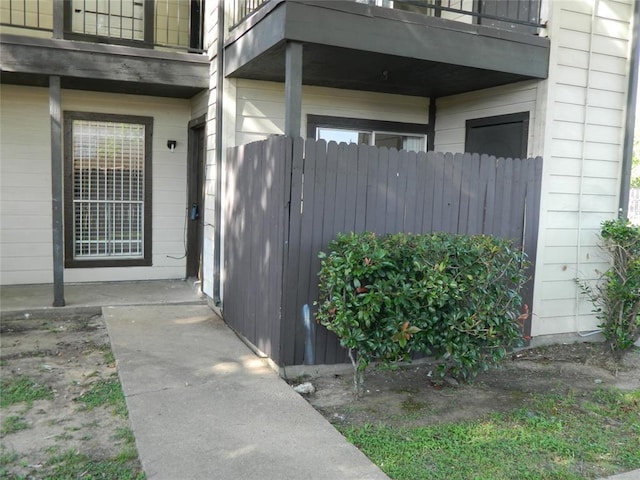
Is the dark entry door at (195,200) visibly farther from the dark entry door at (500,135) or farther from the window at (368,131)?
the dark entry door at (500,135)

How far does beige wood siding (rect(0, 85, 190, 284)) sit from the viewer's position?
7477 mm

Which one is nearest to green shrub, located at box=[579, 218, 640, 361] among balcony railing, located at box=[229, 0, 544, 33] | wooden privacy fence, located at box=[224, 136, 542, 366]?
wooden privacy fence, located at box=[224, 136, 542, 366]

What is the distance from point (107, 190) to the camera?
7941 millimetres

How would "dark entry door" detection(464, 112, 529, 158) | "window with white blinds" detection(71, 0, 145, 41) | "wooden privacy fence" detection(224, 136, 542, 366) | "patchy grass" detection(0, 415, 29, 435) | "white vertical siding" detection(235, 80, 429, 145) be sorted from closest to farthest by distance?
"patchy grass" detection(0, 415, 29, 435) < "wooden privacy fence" detection(224, 136, 542, 366) < "dark entry door" detection(464, 112, 529, 158) < "white vertical siding" detection(235, 80, 429, 145) < "window with white blinds" detection(71, 0, 145, 41)

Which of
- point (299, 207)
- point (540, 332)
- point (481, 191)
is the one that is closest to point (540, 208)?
point (481, 191)

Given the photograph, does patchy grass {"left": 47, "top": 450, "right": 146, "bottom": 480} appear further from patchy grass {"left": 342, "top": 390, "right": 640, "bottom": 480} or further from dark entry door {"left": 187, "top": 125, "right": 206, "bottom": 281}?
dark entry door {"left": 187, "top": 125, "right": 206, "bottom": 281}

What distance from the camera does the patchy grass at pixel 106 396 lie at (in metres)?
4.07

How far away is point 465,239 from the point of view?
14.8 feet

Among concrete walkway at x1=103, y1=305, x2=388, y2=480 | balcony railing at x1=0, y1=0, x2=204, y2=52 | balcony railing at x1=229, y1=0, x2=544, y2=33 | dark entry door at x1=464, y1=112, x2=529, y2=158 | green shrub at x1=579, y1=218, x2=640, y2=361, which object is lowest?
concrete walkway at x1=103, y1=305, x2=388, y2=480

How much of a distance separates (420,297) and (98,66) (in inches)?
191

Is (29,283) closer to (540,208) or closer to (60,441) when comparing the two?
(60,441)

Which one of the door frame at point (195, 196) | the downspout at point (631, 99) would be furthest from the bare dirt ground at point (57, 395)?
the downspout at point (631, 99)

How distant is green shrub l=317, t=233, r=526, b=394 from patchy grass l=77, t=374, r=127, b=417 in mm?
1623

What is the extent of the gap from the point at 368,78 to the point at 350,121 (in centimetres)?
82
